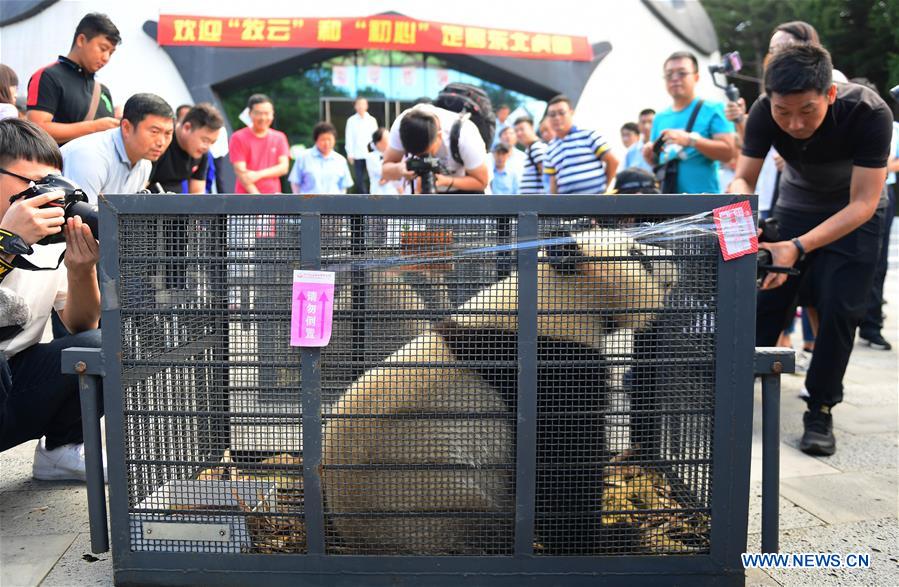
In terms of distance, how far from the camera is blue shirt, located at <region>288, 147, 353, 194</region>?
365 inches

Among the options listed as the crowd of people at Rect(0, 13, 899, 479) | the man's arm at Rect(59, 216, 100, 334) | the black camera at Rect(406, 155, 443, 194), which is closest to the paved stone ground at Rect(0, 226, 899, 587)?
the crowd of people at Rect(0, 13, 899, 479)

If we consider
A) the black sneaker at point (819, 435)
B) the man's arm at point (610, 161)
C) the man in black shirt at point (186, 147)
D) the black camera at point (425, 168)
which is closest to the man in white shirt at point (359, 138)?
the man in black shirt at point (186, 147)

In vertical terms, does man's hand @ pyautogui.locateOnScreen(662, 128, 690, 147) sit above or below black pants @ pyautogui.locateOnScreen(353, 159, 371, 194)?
below

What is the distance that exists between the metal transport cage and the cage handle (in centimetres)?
1

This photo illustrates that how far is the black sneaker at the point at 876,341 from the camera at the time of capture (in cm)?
607

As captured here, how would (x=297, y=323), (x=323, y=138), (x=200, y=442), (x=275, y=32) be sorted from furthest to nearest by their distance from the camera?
(x=275, y=32) < (x=323, y=138) < (x=200, y=442) < (x=297, y=323)

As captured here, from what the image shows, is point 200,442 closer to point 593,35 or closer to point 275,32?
point 275,32

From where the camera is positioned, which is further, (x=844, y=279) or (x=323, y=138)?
(x=323, y=138)

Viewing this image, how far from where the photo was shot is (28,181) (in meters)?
2.48

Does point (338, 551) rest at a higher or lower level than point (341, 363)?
lower

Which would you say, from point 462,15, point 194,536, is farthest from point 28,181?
point 462,15

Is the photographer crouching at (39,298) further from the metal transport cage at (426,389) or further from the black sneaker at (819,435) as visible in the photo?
the black sneaker at (819,435)

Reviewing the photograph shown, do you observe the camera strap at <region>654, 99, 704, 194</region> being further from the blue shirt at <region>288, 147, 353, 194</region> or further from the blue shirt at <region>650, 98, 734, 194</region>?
the blue shirt at <region>288, 147, 353, 194</region>

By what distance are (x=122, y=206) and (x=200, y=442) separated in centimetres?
72
